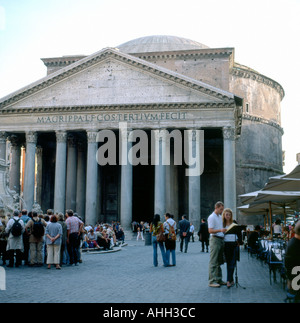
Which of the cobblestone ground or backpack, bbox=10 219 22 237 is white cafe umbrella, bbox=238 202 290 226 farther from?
backpack, bbox=10 219 22 237

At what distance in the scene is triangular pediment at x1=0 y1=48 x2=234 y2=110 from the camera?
28.8m

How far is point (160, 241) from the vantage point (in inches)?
480

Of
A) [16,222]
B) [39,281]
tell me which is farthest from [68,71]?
[39,281]

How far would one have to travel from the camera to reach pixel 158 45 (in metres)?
44.3

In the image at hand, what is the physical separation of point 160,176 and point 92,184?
4617mm

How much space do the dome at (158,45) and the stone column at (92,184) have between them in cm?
1685

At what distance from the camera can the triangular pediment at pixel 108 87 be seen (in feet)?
94.6

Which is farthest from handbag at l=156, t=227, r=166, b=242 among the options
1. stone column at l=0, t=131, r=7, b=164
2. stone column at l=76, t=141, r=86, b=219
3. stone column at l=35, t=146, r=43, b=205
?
stone column at l=35, t=146, r=43, b=205

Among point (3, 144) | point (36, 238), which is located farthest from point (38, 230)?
point (3, 144)

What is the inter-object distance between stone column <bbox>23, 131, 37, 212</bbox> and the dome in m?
17.1

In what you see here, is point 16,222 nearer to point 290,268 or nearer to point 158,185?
point 290,268

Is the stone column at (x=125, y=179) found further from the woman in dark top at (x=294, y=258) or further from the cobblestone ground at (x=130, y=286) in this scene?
the woman in dark top at (x=294, y=258)

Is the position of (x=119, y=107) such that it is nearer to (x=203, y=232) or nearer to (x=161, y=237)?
(x=203, y=232)
